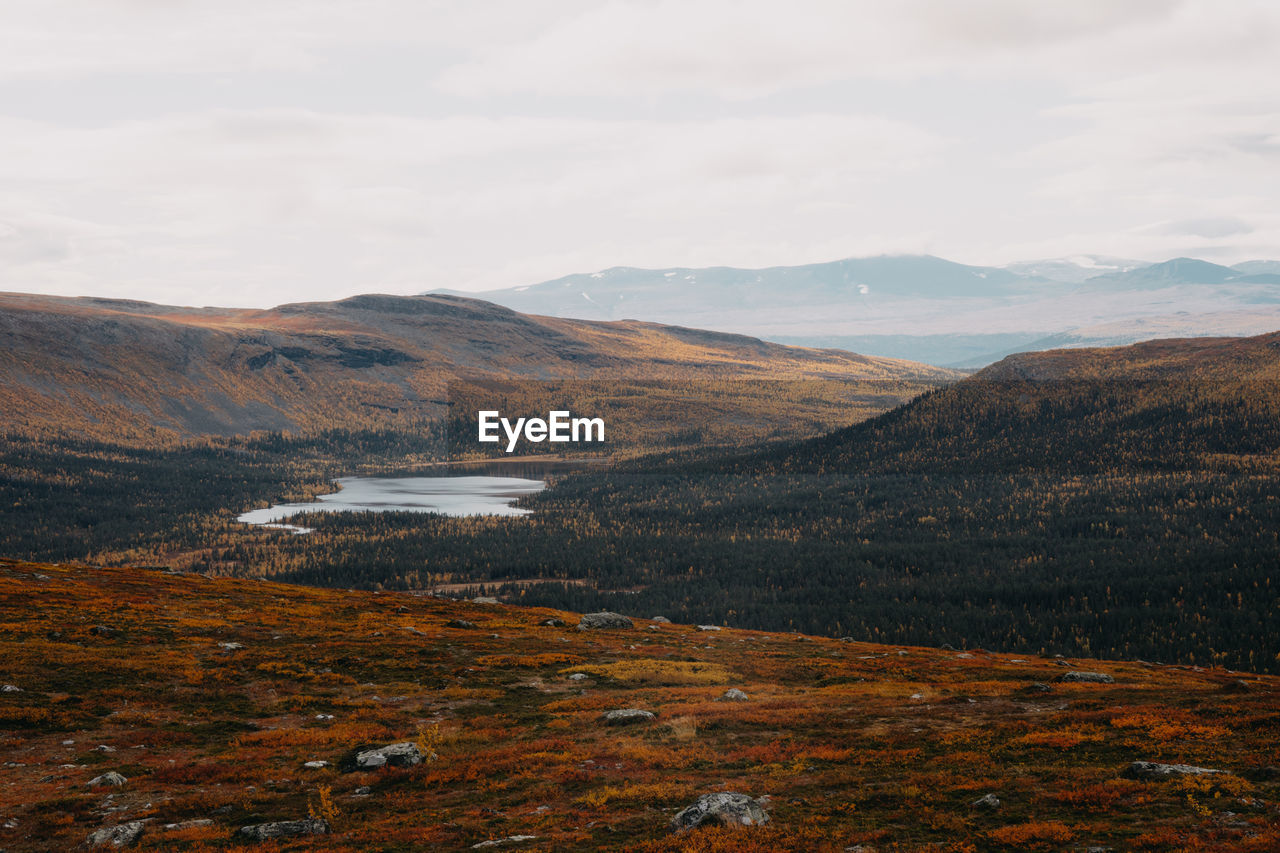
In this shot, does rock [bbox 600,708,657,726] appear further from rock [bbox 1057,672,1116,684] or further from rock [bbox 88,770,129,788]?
rock [bbox 1057,672,1116,684]

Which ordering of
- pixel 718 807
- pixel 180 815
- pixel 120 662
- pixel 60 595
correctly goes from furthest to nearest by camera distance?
pixel 60 595 → pixel 120 662 → pixel 180 815 → pixel 718 807

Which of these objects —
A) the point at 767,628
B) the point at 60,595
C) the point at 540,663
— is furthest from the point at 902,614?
the point at 60,595

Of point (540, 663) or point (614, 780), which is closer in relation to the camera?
point (614, 780)

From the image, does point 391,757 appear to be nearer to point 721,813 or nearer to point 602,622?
point 721,813

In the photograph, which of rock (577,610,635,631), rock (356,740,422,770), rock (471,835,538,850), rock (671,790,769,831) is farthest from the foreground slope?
rock (577,610,635,631)

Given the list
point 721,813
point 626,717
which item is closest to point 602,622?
point 626,717

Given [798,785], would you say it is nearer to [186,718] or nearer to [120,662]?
[186,718]

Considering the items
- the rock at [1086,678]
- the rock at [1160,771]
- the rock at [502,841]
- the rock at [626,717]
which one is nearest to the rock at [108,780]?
the rock at [502,841]
